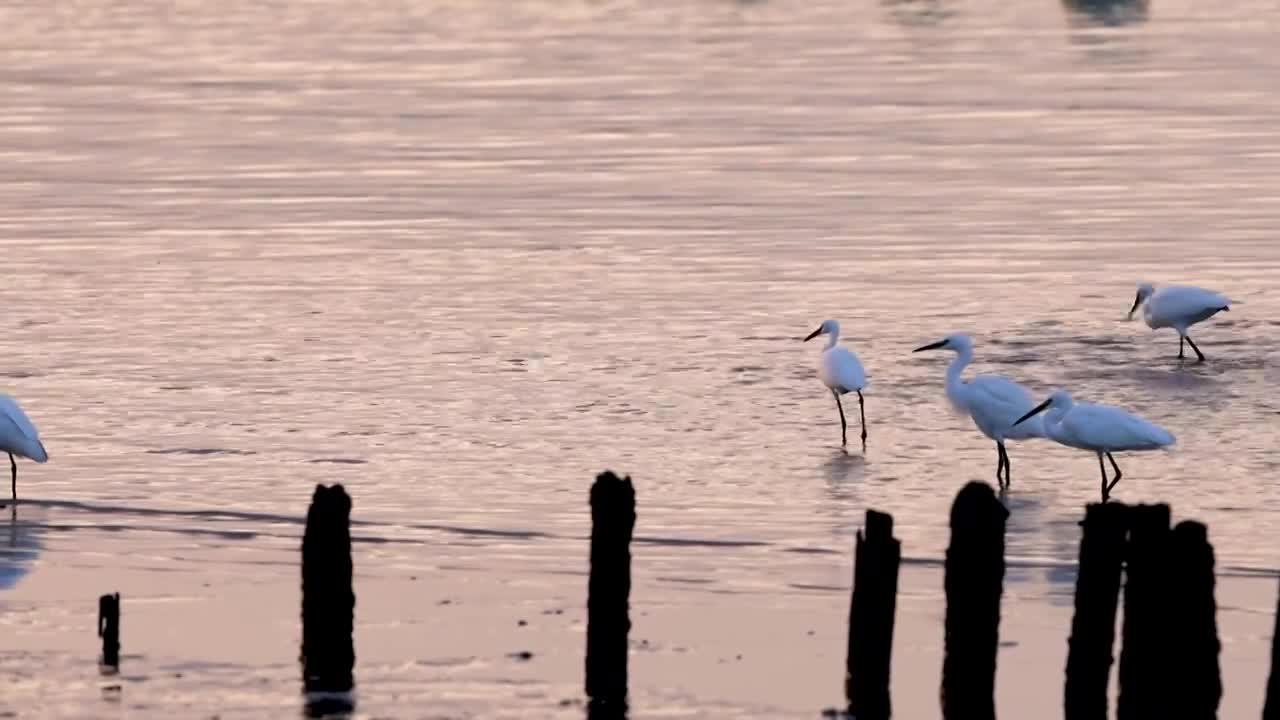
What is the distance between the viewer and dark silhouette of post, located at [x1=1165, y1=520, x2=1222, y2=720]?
31.7 feet

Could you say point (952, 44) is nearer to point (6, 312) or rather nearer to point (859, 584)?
point (6, 312)

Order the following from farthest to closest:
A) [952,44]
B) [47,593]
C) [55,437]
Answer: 1. [952,44]
2. [55,437]
3. [47,593]

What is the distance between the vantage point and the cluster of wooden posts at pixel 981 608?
32.2 ft

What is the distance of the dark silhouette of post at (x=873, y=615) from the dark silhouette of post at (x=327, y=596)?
2.12 m

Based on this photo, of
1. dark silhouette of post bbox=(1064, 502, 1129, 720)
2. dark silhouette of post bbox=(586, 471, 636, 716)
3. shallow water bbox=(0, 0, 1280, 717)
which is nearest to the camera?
dark silhouette of post bbox=(1064, 502, 1129, 720)

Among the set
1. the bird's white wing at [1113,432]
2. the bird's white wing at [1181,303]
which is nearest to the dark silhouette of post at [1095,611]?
the bird's white wing at [1113,432]

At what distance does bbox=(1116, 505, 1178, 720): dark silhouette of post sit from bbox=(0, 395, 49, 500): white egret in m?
8.80

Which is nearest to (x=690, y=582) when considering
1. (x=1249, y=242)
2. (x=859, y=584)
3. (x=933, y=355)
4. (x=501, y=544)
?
(x=501, y=544)

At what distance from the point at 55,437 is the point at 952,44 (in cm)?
3598

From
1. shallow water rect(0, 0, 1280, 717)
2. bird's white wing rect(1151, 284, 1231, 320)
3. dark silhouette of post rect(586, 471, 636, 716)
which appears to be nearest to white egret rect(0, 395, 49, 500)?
shallow water rect(0, 0, 1280, 717)

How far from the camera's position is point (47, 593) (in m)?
14.2

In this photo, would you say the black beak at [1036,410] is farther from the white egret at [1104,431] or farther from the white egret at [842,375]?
the white egret at [842,375]

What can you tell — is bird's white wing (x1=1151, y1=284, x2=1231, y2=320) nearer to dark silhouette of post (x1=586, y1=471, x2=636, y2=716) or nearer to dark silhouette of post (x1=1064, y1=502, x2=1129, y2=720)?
dark silhouette of post (x1=586, y1=471, x2=636, y2=716)

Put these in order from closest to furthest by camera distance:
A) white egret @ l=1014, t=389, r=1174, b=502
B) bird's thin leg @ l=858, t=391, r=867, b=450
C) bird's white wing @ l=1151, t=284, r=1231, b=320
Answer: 1. white egret @ l=1014, t=389, r=1174, b=502
2. bird's thin leg @ l=858, t=391, r=867, b=450
3. bird's white wing @ l=1151, t=284, r=1231, b=320
